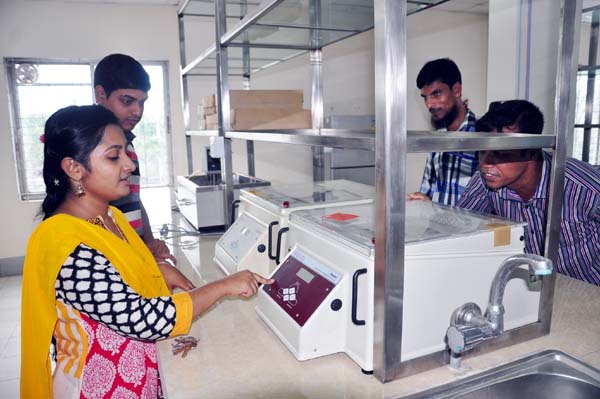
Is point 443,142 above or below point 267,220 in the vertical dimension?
above

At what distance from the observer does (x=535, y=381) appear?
91 centimetres

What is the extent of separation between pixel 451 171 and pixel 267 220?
40.7 inches

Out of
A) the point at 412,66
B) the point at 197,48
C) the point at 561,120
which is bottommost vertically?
the point at 561,120

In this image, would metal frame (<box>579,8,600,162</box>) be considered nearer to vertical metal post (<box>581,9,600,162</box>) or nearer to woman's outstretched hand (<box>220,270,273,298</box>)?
vertical metal post (<box>581,9,600,162</box>)

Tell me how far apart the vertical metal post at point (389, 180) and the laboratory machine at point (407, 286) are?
0.09ft

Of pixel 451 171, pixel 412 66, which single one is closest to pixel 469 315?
pixel 451 171

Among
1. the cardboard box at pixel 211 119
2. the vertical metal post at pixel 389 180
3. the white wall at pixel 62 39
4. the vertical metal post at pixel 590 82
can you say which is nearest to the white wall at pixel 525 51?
the vertical metal post at pixel 590 82

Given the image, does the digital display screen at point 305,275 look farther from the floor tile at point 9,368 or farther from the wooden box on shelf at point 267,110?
the floor tile at point 9,368

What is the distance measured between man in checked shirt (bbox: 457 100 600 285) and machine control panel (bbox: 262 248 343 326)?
58 cm

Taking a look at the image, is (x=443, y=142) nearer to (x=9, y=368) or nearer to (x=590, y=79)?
(x=9, y=368)

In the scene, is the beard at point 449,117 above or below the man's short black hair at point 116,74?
below

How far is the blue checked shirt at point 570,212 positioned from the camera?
50.9 inches

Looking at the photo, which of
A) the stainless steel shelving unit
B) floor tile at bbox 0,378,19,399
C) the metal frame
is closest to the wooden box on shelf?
the stainless steel shelving unit

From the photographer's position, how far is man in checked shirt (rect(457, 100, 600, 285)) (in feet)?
4.01
